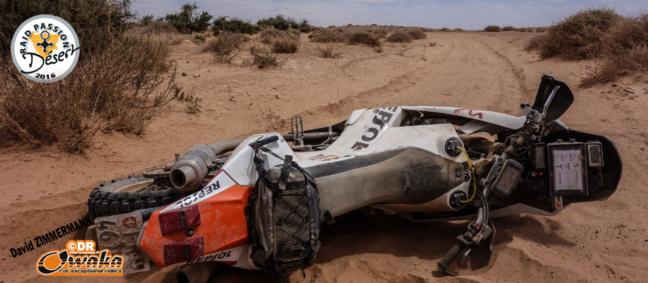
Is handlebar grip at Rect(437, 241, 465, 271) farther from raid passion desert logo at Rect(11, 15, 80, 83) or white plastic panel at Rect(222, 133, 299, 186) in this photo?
raid passion desert logo at Rect(11, 15, 80, 83)

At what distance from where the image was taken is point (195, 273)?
128 inches

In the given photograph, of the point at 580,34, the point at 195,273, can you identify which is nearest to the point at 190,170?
the point at 195,273

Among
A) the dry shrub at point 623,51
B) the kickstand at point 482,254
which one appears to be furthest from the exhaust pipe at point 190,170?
the dry shrub at point 623,51

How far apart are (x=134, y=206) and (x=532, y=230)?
3575 mm

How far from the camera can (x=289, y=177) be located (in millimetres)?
2920

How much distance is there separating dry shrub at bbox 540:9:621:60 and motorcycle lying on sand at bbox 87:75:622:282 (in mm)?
10666

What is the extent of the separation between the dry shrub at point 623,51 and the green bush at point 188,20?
18603 mm

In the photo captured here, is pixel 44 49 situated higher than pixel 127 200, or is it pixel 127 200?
pixel 44 49

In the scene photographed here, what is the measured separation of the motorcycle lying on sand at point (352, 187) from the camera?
2.94m

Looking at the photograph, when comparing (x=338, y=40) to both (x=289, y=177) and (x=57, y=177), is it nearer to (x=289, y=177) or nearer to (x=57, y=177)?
(x=57, y=177)

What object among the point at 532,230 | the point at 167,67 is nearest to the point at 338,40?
the point at 167,67

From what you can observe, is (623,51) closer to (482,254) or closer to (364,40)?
(482,254)

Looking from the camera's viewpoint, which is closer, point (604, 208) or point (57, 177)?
point (604, 208)

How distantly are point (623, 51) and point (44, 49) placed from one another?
11.8m
